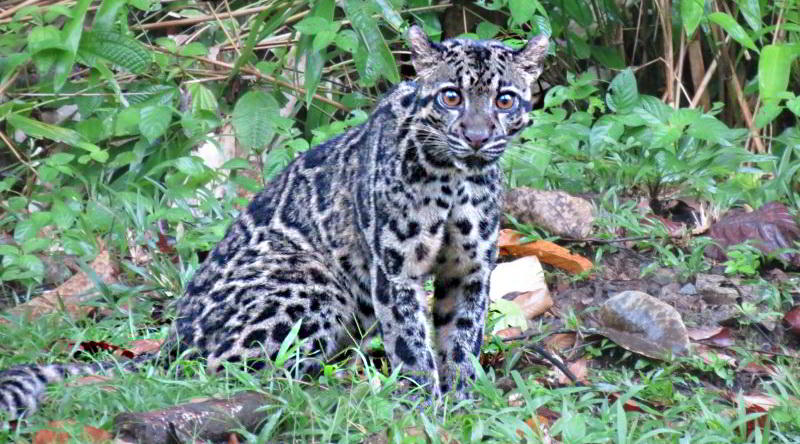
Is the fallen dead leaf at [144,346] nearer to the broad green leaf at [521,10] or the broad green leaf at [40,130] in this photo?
the broad green leaf at [40,130]

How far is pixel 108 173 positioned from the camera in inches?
343

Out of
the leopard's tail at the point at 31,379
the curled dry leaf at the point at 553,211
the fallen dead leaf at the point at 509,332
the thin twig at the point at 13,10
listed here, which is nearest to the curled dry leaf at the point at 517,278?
the fallen dead leaf at the point at 509,332

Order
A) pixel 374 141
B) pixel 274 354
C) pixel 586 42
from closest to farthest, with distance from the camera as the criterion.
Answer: pixel 274 354, pixel 374 141, pixel 586 42

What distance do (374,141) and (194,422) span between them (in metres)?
1.90

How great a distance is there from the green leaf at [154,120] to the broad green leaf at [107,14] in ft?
2.24

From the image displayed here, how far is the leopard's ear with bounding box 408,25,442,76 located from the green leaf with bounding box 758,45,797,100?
2.93m

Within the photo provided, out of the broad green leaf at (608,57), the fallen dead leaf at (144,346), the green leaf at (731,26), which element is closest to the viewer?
the fallen dead leaf at (144,346)

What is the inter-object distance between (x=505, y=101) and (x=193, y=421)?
2040 mm

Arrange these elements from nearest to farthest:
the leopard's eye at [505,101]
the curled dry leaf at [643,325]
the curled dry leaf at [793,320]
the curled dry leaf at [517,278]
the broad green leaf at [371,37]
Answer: the leopard's eye at [505,101] < the curled dry leaf at [643,325] < the curled dry leaf at [793,320] < the curled dry leaf at [517,278] < the broad green leaf at [371,37]

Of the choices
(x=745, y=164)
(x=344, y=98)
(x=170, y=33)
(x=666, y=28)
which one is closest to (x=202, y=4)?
(x=170, y=33)

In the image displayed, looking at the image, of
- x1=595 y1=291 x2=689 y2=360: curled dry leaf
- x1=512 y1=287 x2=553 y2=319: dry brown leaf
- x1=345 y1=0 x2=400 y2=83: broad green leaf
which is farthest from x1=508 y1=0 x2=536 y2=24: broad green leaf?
x1=595 y1=291 x2=689 y2=360: curled dry leaf

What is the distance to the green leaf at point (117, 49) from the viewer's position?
7699 mm

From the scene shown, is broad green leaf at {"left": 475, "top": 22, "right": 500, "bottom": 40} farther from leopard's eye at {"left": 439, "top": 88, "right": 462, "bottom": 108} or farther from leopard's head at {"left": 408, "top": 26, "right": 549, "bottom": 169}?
leopard's eye at {"left": 439, "top": 88, "right": 462, "bottom": 108}

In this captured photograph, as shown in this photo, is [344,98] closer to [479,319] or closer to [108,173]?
[108,173]
